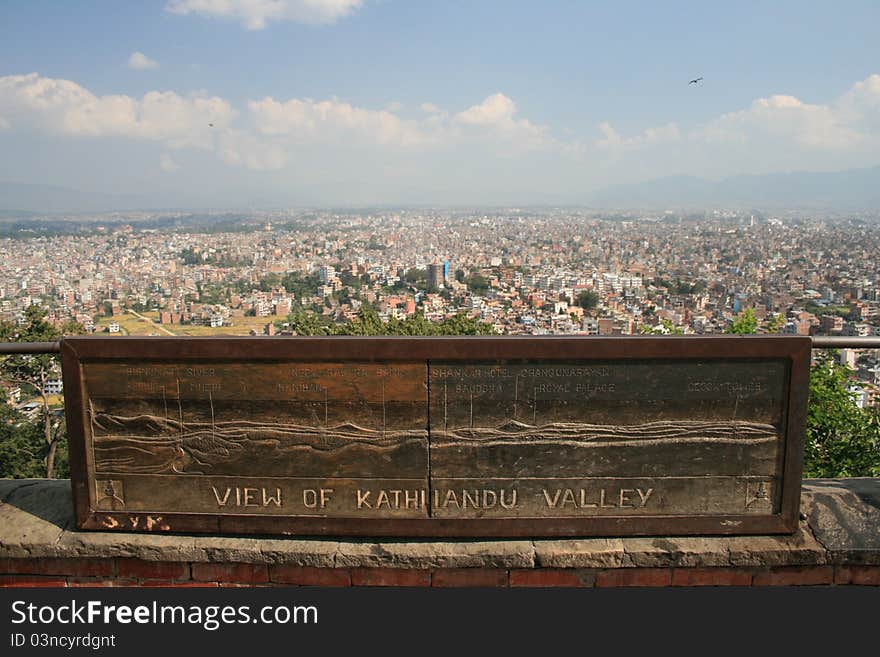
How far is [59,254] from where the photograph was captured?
38156 millimetres

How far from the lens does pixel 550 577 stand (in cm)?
283

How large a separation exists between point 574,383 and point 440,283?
27954 mm

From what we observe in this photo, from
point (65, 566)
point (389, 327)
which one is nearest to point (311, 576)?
point (65, 566)

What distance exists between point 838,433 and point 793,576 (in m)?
5.33

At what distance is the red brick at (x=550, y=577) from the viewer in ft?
9.28

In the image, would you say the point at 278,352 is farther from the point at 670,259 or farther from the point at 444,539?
the point at 670,259

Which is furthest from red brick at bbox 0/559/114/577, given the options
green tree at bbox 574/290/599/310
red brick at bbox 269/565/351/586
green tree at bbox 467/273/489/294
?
green tree at bbox 467/273/489/294

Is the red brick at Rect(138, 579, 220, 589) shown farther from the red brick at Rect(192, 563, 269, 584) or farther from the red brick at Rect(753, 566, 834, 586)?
the red brick at Rect(753, 566, 834, 586)

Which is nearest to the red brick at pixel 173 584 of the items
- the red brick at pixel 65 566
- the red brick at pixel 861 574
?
the red brick at pixel 65 566

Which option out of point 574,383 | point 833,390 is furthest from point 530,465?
point 833,390

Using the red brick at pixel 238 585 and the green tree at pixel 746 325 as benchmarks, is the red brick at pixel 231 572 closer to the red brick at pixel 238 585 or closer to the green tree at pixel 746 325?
the red brick at pixel 238 585

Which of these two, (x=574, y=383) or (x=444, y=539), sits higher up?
(x=574, y=383)

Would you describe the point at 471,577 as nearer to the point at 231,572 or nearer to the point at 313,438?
the point at 313,438

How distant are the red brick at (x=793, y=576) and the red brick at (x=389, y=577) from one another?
1.45m
